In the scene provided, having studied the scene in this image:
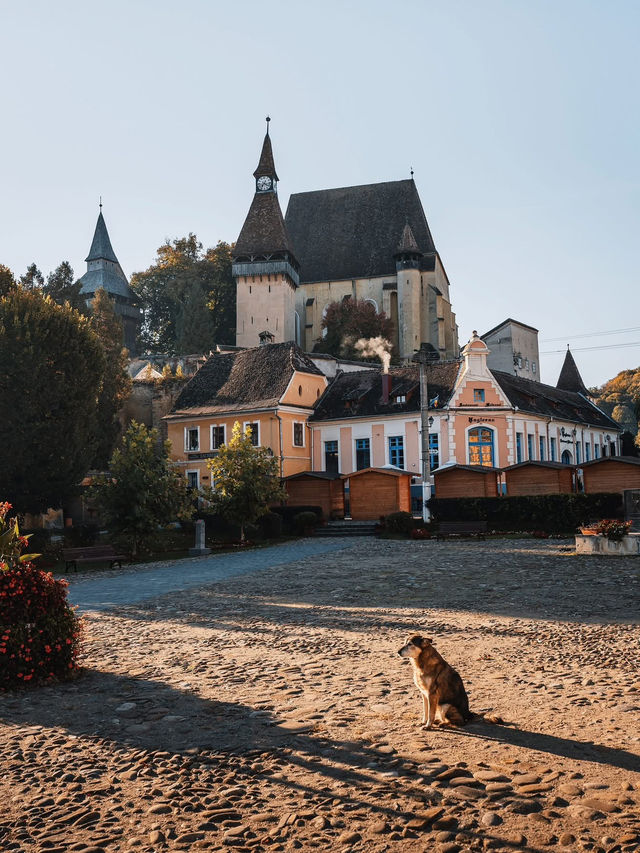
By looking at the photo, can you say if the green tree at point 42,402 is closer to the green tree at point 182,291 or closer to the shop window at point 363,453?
the shop window at point 363,453

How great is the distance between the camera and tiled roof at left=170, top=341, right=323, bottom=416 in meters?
46.8

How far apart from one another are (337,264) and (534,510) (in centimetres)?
5063

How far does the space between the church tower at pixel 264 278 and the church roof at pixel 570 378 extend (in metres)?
24.8

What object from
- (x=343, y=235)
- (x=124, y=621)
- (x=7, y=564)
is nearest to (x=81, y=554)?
(x=124, y=621)

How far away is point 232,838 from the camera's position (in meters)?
4.62

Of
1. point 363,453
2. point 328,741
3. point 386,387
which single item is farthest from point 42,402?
point 328,741

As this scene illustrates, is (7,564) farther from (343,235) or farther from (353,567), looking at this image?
(343,235)

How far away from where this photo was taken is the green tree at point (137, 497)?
27859 mm

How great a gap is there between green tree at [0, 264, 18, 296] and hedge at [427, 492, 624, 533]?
22.9 meters

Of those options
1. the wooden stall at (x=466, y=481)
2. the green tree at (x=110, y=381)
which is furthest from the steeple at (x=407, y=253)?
the wooden stall at (x=466, y=481)

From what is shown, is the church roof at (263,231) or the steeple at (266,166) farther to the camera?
the steeple at (266,166)

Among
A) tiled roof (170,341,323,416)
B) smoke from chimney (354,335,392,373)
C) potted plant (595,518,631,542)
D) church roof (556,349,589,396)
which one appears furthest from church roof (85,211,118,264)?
potted plant (595,518,631,542)

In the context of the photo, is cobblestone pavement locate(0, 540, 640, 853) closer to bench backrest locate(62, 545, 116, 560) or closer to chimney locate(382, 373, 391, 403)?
bench backrest locate(62, 545, 116, 560)

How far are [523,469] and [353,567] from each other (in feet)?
55.5
